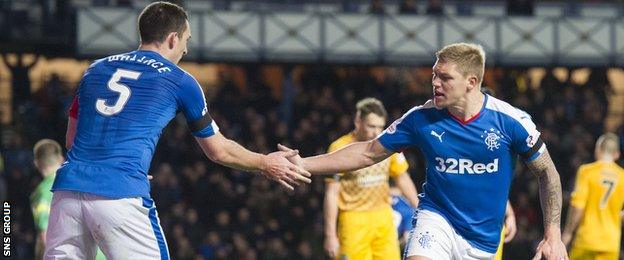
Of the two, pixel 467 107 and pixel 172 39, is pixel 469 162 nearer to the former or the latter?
pixel 467 107

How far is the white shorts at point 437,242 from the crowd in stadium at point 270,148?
36.1 ft

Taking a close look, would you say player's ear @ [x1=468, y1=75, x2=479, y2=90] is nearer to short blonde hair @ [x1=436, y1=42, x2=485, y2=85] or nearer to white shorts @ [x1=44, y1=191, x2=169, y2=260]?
short blonde hair @ [x1=436, y1=42, x2=485, y2=85]

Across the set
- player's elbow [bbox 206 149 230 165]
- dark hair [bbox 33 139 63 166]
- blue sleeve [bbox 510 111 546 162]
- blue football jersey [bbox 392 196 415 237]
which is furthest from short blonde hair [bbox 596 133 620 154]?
player's elbow [bbox 206 149 230 165]

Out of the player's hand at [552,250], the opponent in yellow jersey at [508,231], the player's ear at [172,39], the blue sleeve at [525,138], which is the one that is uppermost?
the player's ear at [172,39]

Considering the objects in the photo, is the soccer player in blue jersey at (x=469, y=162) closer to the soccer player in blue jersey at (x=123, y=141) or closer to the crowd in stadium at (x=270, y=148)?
the soccer player in blue jersey at (x=123, y=141)

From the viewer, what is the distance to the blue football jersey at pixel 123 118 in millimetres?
7195

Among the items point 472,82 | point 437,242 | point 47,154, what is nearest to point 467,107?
point 472,82

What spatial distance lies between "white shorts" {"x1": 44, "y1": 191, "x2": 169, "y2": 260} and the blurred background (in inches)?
485

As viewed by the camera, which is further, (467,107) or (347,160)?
(347,160)

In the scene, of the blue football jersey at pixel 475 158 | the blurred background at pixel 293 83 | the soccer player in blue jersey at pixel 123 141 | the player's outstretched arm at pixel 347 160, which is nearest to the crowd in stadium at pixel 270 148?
the blurred background at pixel 293 83

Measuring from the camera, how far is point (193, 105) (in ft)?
24.5

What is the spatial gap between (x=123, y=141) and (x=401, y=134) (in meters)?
2.09

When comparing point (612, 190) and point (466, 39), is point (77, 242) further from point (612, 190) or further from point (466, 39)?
point (466, 39)

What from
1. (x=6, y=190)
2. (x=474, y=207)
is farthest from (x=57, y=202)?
(x=6, y=190)
